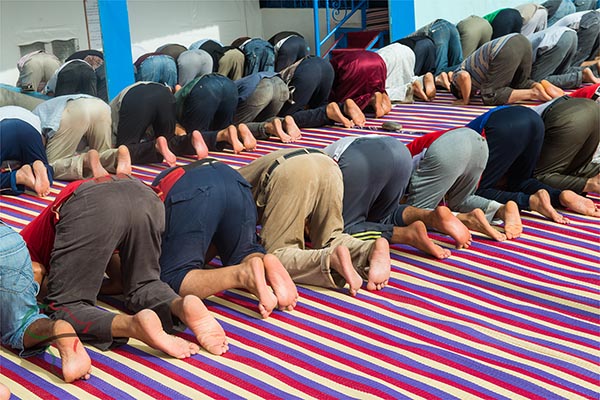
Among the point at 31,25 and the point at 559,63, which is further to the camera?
the point at 559,63

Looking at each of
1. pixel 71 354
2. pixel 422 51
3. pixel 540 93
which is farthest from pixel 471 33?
pixel 71 354

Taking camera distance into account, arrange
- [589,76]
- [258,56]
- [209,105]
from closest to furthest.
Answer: [209,105]
[258,56]
[589,76]

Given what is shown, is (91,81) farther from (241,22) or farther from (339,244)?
(339,244)

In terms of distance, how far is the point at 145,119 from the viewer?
484 centimetres

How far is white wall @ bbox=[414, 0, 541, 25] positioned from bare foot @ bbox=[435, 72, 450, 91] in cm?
185

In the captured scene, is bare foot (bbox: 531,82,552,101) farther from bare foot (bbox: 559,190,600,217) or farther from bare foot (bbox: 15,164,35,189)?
bare foot (bbox: 15,164,35,189)

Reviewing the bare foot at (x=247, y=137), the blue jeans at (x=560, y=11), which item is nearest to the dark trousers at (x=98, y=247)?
the bare foot at (x=247, y=137)

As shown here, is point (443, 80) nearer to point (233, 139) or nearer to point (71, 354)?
point (233, 139)

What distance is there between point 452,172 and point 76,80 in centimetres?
307

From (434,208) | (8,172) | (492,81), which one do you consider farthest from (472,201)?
(492,81)

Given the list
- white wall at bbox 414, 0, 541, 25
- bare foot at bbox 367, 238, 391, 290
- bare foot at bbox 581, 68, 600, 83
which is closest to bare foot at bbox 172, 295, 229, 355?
bare foot at bbox 367, 238, 391, 290

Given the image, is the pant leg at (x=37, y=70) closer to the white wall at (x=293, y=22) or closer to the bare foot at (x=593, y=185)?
the white wall at (x=293, y=22)

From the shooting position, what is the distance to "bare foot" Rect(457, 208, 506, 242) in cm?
349

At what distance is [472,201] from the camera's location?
3703 millimetres
